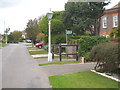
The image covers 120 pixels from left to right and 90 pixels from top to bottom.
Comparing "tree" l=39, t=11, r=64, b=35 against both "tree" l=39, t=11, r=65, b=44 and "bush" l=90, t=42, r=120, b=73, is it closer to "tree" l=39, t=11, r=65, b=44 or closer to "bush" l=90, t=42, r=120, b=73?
"tree" l=39, t=11, r=65, b=44

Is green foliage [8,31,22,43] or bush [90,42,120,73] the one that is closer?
bush [90,42,120,73]

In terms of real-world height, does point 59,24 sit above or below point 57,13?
below

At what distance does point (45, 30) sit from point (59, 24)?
94.4 inches

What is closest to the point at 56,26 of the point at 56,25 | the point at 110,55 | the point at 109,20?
the point at 56,25

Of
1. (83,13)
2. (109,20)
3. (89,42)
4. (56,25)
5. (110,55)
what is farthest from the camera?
(109,20)

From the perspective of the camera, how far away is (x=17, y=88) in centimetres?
675

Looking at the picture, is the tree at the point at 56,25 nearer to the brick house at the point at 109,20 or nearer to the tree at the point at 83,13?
the tree at the point at 83,13

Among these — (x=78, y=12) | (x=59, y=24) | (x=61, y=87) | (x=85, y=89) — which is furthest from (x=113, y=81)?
(x=59, y=24)

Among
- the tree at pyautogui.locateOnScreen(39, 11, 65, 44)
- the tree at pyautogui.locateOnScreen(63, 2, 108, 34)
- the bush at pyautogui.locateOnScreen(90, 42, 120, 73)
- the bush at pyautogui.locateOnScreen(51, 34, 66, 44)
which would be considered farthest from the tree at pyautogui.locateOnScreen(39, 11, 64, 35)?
the bush at pyautogui.locateOnScreen(90, 42, 120, 73)

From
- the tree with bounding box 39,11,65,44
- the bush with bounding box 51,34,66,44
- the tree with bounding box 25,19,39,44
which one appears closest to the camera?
the tree with bounding box 39,11,65,44

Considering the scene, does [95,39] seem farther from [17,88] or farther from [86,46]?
[17,88]

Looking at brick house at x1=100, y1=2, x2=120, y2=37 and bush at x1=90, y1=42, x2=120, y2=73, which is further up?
brick house at x1=100, y1=2, x2=120, y2=37

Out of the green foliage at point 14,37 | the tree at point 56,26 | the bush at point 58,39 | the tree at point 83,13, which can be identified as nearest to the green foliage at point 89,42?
the tree at point 83,13

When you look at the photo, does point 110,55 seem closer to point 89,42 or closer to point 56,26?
point 89,42
